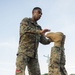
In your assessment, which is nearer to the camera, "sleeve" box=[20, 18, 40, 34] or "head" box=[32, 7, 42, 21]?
"sleeve" box=[20, 18, 40, 34]

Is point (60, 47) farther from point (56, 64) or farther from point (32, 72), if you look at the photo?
point (32, 72)

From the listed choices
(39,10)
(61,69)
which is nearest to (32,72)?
(61,69)

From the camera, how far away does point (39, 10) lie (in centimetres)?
681

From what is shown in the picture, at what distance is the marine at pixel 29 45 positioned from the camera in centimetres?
667

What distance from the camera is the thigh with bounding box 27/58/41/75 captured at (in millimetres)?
6920

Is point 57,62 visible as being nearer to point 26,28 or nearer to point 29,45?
point 29,45

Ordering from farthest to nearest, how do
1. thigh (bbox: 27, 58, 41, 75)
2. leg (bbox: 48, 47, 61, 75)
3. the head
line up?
thigh (bbox: 27, 58, 41, 75), the head, leg (bbox: 48, 47, 61, 75)

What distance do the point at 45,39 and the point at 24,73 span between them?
107 cm

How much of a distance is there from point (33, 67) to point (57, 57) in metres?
0.65

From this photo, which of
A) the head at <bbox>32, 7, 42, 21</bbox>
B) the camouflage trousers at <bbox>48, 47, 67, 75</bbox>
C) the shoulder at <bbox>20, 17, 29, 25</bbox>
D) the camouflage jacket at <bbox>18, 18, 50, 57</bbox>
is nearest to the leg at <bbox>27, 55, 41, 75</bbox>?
the camouflage jacket at <bbox>18, 18, 50, 57</bbox>

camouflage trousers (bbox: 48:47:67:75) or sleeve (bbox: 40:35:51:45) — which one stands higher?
sleeve (bbox: 40:35:51:45)

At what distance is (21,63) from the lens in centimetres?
664

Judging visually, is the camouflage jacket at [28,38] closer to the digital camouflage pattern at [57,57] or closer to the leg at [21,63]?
A: the leg at [21,63]

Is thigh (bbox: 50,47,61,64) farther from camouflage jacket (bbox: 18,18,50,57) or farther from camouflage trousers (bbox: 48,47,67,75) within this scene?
camouflage jacket (bbox: 18,18,50,57)
